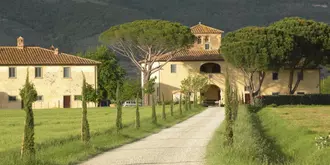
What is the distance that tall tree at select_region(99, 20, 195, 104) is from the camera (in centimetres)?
8906

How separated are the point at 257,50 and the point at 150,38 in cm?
1257

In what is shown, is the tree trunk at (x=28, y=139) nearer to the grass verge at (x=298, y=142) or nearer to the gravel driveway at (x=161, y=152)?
the gravel driveway at (x=161, y=152)

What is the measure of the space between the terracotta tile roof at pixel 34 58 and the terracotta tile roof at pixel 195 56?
12.2 m

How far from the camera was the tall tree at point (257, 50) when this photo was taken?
85875 millimetres

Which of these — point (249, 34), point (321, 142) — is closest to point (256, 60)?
point (249, 34)

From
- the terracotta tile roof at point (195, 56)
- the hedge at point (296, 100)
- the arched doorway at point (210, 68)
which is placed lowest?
the hedge at point (296, 100)

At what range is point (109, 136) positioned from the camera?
102ft

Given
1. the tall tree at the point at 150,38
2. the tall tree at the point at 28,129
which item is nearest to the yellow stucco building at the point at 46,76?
the tall tree at the point at 150,38

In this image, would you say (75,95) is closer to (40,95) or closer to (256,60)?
(40,95)

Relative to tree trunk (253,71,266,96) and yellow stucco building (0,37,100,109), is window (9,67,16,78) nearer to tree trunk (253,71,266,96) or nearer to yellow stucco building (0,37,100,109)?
yellow stucco building (0,37,100,109)

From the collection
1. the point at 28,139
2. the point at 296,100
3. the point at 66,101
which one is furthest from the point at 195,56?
the point at 28,139

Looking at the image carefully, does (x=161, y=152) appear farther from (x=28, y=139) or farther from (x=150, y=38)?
(x=150, y=38)

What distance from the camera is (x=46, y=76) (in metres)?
87.9

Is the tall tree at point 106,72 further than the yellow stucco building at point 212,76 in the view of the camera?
Yes
